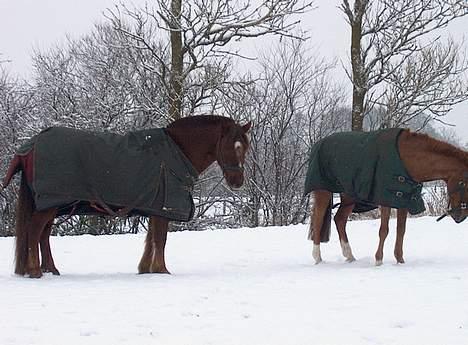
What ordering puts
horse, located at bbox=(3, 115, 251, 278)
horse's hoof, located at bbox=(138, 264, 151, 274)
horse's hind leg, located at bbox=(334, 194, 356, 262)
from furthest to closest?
horse's hind leg, located at bbox=(334, 194, 356, 262), horse's hoof, located at bbox=(138, 264, 151, 274), horse, located at bbox=(3, 115, 251, 278)

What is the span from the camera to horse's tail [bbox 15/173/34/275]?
677 cm

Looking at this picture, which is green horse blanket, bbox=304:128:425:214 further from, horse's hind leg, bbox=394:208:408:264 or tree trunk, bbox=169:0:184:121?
tree trunk, bbox=169:0:184:121

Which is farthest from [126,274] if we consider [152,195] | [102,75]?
[102,75]

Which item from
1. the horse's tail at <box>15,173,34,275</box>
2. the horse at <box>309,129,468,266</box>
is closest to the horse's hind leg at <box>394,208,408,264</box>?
the horse at <box>309,129,468,266</box>

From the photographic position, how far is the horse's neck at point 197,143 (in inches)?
291

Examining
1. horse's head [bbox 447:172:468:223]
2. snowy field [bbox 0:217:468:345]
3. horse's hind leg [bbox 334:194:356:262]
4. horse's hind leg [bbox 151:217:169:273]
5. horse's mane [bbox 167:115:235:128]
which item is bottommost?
snowy field [bbox 0:217:468:345]

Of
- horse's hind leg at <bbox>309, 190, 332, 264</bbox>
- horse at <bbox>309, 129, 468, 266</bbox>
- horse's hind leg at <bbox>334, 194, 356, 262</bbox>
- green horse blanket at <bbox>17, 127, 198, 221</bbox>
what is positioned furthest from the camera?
horse's hind leg at <bbox>334, 194, 356, 262</bbox>

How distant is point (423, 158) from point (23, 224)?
473 centimetres

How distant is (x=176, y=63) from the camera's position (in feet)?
50.8

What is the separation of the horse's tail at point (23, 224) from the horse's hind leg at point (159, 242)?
1.38m

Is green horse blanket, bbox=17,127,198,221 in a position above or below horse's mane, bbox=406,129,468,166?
below

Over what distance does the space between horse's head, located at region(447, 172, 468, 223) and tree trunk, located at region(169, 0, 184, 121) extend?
8646 mm

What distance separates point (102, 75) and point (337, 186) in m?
16.5

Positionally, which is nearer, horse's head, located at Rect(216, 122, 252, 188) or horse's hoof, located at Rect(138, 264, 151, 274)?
horse's hoof, located at Rect(138, 264, 151, 274)
